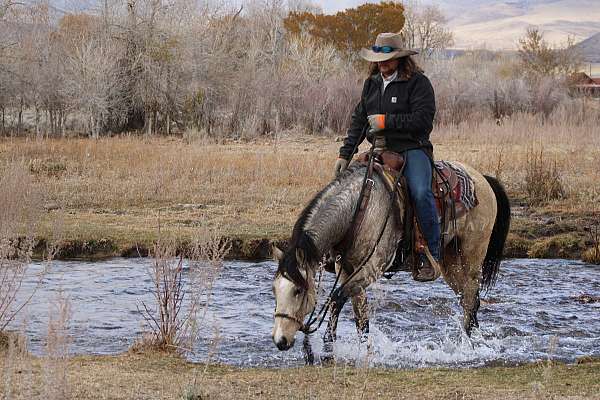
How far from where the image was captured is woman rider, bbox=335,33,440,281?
Result: 7453 mm

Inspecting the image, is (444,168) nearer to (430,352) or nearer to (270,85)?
(430,352)

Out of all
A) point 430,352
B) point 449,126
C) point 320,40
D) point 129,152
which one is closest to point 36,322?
point 430,352

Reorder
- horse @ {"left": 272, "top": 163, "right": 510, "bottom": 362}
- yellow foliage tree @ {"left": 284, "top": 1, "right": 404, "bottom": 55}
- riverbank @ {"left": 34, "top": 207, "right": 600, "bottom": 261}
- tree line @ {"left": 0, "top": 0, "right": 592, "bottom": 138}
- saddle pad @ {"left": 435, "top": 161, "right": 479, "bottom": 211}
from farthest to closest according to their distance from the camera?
yellow foliage tree @ {"left": 284, "top": 1, "right": 404, "bottom": 55}, tree line @ {"left": 0, "top": 0, "right": 592, "bottom": 138}, riverbank @ {"left": 34, "top": 207, "right": 600, "bottom": 261}, saddle pad @ {"left": 435, "top": 161, "right": 479, "bottom": 211}, horse @ {"left": 272, "top": 163, "right": 510, "bottom": 362}

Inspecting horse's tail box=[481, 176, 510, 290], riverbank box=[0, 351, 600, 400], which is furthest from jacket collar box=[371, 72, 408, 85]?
riverbank box=[0, 351, 600, 400]

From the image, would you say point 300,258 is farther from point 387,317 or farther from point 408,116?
point 387,317

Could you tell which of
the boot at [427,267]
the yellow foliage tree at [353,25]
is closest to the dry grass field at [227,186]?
the boot at [427,267]

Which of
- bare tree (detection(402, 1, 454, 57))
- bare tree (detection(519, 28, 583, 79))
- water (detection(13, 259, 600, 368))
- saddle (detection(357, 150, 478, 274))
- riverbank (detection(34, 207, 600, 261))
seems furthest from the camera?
bare tree (detection(402, 1, 454, 57))

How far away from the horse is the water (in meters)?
0.25

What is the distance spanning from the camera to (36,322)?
8414 millimetres

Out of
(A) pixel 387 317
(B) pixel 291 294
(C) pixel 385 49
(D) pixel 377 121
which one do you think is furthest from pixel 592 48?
(B) pixel 291 294

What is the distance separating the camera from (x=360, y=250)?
23.5 feet

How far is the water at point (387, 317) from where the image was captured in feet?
25.2

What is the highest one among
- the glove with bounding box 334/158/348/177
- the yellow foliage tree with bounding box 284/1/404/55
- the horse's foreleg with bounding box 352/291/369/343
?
the yellow foliage tree with bounding box 284/1/404/55

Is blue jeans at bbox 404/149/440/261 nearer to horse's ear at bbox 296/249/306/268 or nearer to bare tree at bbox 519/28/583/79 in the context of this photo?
horse's ear at bbox 296/249/306/268
